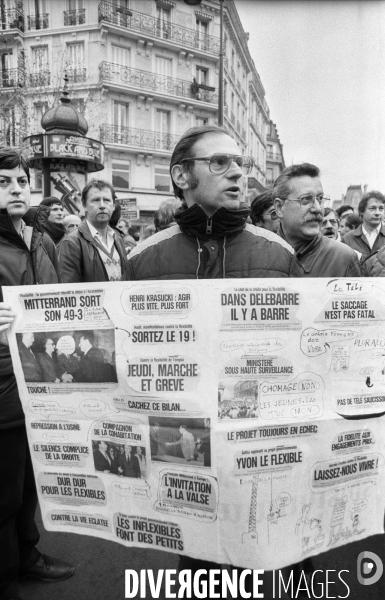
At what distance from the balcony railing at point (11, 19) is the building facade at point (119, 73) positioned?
0.06 m

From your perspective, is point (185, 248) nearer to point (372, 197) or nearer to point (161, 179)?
point (372, 197)

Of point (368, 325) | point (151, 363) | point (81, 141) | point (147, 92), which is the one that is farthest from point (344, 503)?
point (147, 92)

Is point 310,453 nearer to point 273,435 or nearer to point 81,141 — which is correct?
point 273,435

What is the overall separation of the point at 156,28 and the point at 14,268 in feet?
111

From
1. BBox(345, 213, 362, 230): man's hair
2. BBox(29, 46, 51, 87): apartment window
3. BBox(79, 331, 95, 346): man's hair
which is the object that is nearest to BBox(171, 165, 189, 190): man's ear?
BBox(79, 331, 95, 346): man's hair

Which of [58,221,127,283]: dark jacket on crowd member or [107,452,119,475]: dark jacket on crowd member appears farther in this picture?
[58,221,127,283]: dark jacket on crowd member

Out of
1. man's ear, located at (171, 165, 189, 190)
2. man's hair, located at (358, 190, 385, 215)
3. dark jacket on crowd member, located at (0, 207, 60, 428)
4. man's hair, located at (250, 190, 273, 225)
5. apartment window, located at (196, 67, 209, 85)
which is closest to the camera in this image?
man's ear, located at (171, 165, 189, 190)

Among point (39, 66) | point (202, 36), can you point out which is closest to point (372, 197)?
point (39, 66)

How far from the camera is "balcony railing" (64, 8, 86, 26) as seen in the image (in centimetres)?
2864

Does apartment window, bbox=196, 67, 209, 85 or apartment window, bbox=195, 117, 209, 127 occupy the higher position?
apartment window, bbox=196, 67, 209, 85

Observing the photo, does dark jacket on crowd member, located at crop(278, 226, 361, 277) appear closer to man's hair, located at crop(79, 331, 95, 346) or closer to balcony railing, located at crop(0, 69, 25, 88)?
man's hair, located at crop(79, 331, 95, 346)

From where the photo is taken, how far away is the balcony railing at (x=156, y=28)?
28953mm

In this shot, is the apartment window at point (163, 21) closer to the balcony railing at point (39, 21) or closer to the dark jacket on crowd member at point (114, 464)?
the balcony railing at point (39, 21)

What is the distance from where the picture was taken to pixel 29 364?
63.1 inches
